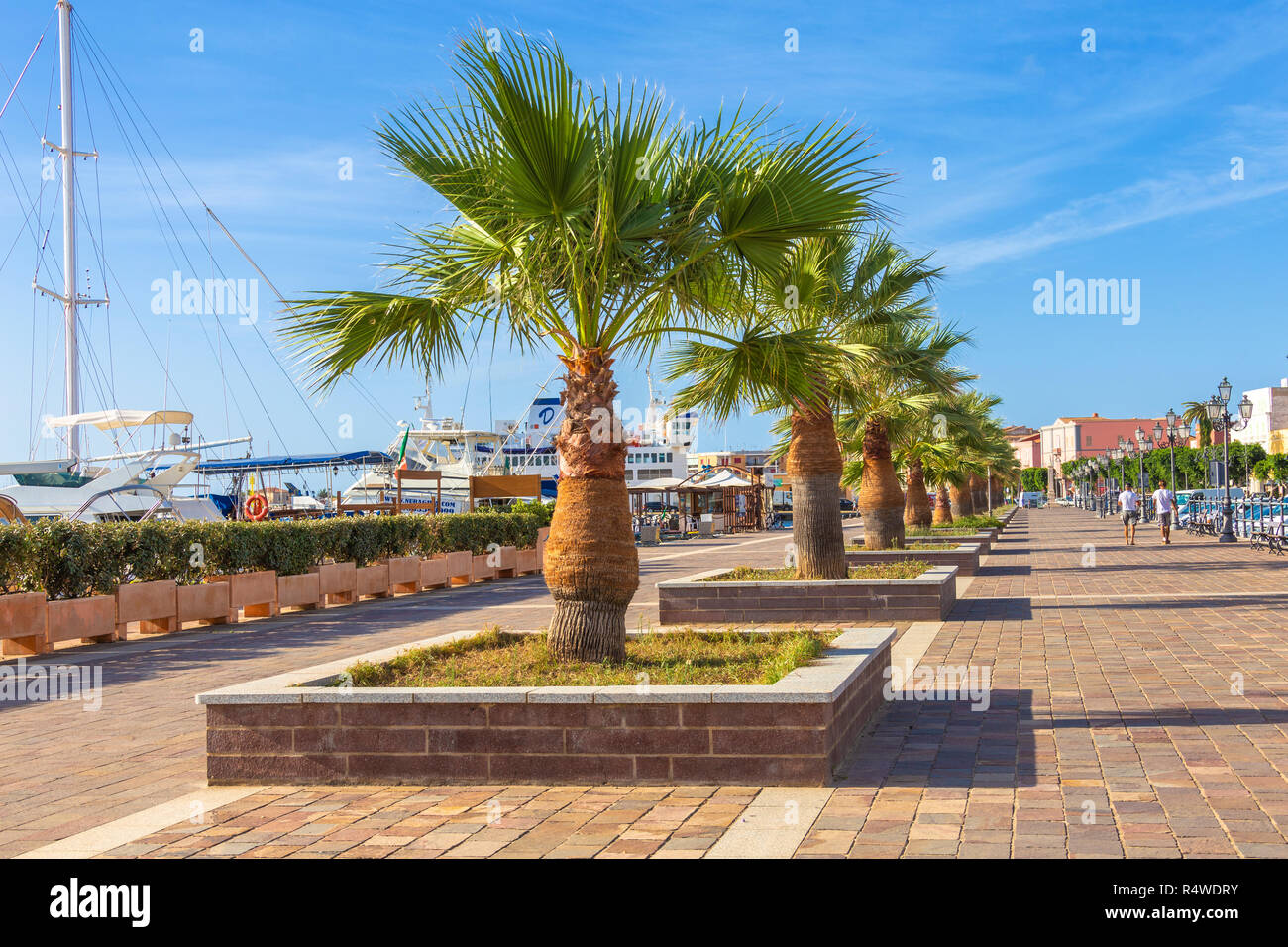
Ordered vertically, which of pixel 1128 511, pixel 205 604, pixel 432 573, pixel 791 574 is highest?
pixel 1128 511

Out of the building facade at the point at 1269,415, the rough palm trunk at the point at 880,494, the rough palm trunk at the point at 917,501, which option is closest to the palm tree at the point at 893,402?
the rough palm trunk at the point at 880,494

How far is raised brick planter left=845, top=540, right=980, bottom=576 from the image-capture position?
1808 cm

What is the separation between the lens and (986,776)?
5.67 meters

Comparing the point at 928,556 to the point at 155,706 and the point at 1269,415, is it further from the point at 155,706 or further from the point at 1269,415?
the point at 1269,415

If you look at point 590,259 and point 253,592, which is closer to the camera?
point 590,259

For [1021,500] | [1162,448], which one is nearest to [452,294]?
[1162,448]

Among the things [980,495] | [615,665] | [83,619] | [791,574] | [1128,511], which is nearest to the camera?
[615,665]

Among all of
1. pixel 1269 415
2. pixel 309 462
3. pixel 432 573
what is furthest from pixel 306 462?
pixel 1269 415

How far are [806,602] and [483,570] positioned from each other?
11382mm

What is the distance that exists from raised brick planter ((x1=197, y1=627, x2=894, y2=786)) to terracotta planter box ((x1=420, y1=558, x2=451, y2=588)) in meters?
14.7

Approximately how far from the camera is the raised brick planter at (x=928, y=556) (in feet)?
59.3

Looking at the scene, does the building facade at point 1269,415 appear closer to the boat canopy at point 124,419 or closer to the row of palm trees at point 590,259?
the boat canopy at point 124,419

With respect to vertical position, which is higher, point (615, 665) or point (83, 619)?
point (615, 665)

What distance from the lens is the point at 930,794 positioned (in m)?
5.34
